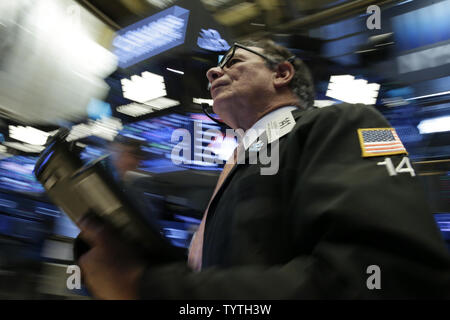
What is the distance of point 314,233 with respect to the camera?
622 mm

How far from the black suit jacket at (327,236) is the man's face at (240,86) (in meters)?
0.53

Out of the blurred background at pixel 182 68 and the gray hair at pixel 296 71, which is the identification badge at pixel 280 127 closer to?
the gray hair at pixel 296 71

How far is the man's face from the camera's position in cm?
129

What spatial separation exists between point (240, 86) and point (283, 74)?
234mm

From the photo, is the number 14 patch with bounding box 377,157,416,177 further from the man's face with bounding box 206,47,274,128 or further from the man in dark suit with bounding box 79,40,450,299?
the man's face with bounding box 206,47,274,128

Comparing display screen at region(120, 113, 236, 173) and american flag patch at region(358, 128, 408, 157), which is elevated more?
display screen at region(120, 113, 236, 173)

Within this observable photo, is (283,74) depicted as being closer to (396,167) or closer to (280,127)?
(280,127)

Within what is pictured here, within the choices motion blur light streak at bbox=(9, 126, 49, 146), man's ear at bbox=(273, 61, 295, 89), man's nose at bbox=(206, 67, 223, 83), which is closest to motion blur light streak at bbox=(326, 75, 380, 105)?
man's ear at bbox=(273, 61, 295, 89)

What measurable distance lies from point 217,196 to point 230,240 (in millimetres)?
241

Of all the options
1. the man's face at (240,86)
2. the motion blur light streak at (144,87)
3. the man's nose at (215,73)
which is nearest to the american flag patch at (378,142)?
the man's face at (240,86)

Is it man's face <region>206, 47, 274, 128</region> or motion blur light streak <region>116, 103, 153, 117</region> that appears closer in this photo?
man's face <region>206, 47, 274, 128</region>

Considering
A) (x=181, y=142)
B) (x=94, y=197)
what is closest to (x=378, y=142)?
(x=94, y=197)
